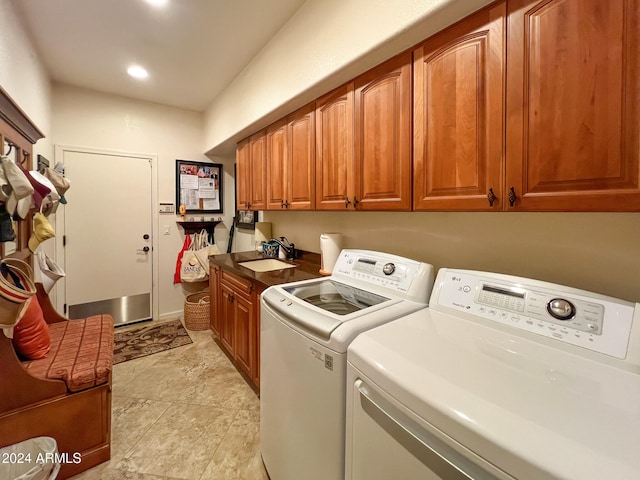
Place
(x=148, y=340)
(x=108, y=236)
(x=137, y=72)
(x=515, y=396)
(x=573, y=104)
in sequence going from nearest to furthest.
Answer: (x=515, y=396) → (x=573, y=104) → (x=137, y=72) → (x=148, y=340) → (x=108, y=236)

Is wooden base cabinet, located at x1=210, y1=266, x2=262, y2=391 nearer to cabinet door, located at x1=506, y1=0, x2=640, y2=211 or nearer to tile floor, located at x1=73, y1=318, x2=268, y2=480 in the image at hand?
tile floor, located at x1=73, y1=318, x2=268, y2=480

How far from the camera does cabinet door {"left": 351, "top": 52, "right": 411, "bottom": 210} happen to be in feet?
4.44

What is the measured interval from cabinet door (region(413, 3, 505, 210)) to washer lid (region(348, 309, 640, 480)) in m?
0.55

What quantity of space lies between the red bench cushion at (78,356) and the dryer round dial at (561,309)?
6.95 feet

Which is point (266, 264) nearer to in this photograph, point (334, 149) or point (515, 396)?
point (334, 149)

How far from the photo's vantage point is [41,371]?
145 cm

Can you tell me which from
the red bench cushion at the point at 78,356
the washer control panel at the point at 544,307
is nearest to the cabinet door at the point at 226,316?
the red bench cushion at the point at 78,356

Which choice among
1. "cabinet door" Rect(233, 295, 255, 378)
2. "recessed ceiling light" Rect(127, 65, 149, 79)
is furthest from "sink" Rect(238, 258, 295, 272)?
"recessed ceiling light" Rect(127, 65, 149, 79)

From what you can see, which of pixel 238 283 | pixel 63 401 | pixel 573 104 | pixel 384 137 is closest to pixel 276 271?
pixel 238 283

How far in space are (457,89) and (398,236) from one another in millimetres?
887

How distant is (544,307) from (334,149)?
1.35 m

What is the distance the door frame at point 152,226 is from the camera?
2889 mm

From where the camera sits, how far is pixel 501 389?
0.66 meters

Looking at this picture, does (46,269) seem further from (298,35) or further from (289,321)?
(298,35)
